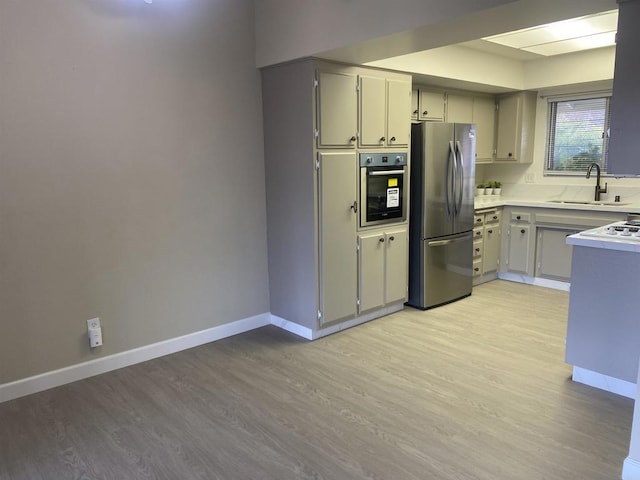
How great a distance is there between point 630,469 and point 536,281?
343 centimetres

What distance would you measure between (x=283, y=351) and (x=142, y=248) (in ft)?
4.20

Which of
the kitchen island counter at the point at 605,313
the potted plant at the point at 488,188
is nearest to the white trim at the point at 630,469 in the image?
the kitchen island counter at the point at 605,313

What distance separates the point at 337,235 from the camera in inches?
146

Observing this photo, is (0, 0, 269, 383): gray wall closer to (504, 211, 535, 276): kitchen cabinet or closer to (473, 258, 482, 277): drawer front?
(473, 258, 482, 277): drawer front

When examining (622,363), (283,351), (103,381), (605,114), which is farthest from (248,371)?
(605,114)

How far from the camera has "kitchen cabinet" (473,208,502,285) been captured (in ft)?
17.0

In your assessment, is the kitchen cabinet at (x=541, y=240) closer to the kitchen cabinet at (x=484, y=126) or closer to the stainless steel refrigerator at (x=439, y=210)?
the kitchen cabinet at (x=484, y=126)

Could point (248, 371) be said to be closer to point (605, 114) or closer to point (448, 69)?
point (448, 69)

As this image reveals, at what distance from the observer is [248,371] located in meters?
3.22

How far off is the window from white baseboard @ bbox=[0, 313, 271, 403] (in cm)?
391

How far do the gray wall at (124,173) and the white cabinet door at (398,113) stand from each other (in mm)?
1106

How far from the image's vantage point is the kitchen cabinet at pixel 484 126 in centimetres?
530

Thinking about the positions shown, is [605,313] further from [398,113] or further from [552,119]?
[552,119]

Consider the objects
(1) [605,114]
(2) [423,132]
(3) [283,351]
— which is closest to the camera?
(3) [283,351]
